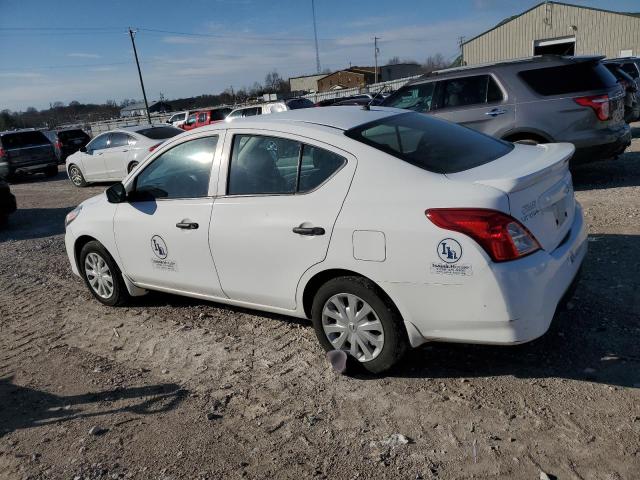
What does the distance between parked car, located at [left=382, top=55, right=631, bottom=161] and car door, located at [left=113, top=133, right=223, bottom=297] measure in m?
5.23

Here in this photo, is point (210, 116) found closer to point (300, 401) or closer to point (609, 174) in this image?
point (609, 174)

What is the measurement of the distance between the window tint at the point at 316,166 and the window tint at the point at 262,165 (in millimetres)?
69

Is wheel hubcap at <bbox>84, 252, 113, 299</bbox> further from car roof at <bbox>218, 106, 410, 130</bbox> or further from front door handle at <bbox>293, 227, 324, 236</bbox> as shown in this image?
front door handle at <bbox>293, 227, 324, 236</bbox>

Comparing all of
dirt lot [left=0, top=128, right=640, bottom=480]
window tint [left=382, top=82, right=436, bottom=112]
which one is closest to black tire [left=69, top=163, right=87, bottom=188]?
window tint [left=382, top=82, right=436, bottom=112]

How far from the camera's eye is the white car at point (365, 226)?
295 centimetres

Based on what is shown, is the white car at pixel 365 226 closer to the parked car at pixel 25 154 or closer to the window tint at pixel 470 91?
the window tint at pixel 470 91

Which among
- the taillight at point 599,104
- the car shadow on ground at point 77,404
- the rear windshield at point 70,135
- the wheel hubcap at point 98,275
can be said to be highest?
the taillight at point 599,104

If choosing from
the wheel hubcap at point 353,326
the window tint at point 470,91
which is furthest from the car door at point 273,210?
the window tint at point 470,91

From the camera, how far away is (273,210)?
3693 mm

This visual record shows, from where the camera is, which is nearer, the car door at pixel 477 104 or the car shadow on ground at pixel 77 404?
the car shadow on ground at pixel 77 404

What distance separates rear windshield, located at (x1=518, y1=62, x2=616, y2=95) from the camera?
768cm

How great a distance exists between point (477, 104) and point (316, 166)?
5529mm

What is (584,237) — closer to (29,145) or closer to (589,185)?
(589,185)

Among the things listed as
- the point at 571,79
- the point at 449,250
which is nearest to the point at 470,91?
the point at 571,79
